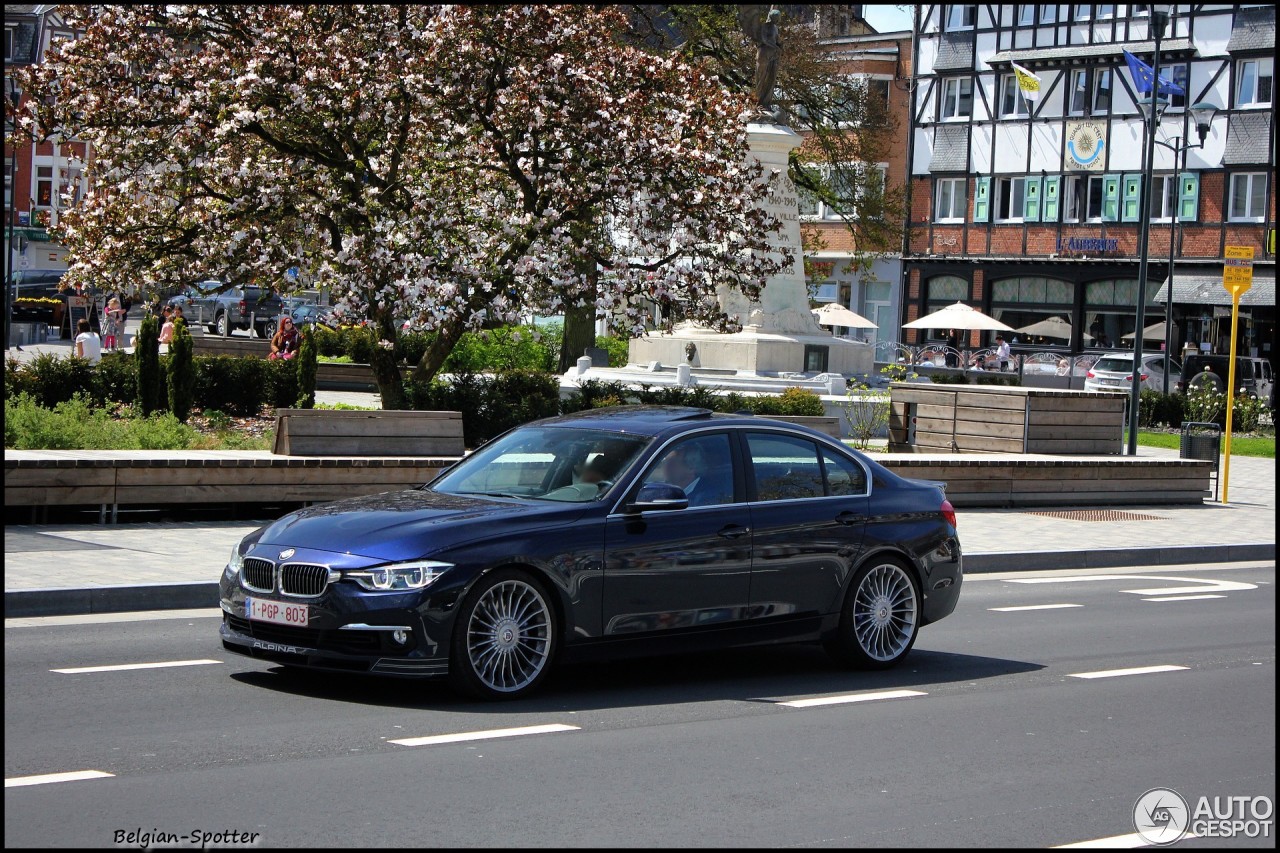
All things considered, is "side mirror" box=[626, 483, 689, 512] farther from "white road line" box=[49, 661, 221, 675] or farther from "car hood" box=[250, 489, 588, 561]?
"white road line" box=[49, 661, 221, 675]

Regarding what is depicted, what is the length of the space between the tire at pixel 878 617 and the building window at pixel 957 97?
5951 centimetres

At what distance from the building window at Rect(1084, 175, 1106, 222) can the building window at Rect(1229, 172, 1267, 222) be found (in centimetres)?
506

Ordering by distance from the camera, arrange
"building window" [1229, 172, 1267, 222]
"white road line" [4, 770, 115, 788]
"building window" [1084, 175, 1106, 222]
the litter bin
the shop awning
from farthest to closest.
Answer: "building window" [1084, 175, 1106, 222] < "building window" [1229, 172, 1267, 222] < the shop awning < the litter bin < "white road line" [4, 770, 115, 788]

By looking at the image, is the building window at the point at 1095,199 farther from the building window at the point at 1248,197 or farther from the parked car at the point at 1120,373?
the parked car at the point at 1120,373

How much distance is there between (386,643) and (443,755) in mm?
961

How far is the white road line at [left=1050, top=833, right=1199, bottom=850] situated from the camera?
619 centimetres

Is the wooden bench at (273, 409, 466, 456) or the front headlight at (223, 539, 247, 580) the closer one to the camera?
the front headlight at (223, 539, 247, 580)

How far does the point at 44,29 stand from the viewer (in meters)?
76.1

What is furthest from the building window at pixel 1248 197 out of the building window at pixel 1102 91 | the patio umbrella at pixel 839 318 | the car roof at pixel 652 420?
the car roof at pixel 652 420

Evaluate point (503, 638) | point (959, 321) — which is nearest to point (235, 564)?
point (503, 638)

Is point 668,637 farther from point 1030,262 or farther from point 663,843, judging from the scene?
point 1030,262

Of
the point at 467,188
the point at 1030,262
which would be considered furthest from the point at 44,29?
the point at 467,188

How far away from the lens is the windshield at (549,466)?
907cm

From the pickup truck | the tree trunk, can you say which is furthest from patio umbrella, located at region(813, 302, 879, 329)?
the tree trunk
